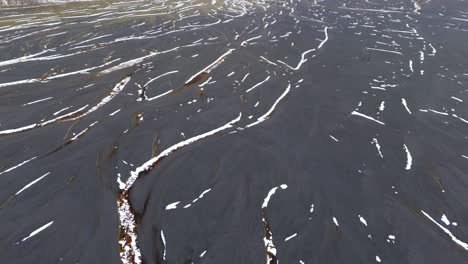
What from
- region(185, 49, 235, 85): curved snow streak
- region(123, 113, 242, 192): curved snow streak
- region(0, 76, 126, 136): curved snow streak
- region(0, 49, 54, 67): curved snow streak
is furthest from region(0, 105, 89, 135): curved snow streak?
region(0, 49, 54, 67): curved snow streak

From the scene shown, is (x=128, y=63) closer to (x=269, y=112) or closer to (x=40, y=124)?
(x=40, y=124)

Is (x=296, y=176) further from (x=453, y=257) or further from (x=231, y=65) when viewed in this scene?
(x=231, y=65)

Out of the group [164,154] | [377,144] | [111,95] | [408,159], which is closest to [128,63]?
[111,95]

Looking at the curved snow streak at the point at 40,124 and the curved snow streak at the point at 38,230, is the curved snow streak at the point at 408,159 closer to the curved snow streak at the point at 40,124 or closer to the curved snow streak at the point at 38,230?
the curved snow streak at the point at 38,230

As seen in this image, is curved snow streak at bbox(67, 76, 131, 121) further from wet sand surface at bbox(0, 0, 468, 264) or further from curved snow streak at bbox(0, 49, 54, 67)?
curved snow streak at bbox(0, 49, 54, 67)

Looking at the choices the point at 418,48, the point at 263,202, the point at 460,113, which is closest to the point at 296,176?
the point at 263,202

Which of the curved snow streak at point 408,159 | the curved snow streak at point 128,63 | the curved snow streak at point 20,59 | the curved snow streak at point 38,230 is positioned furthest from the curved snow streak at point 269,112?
the curved snow streak at point 20,59
